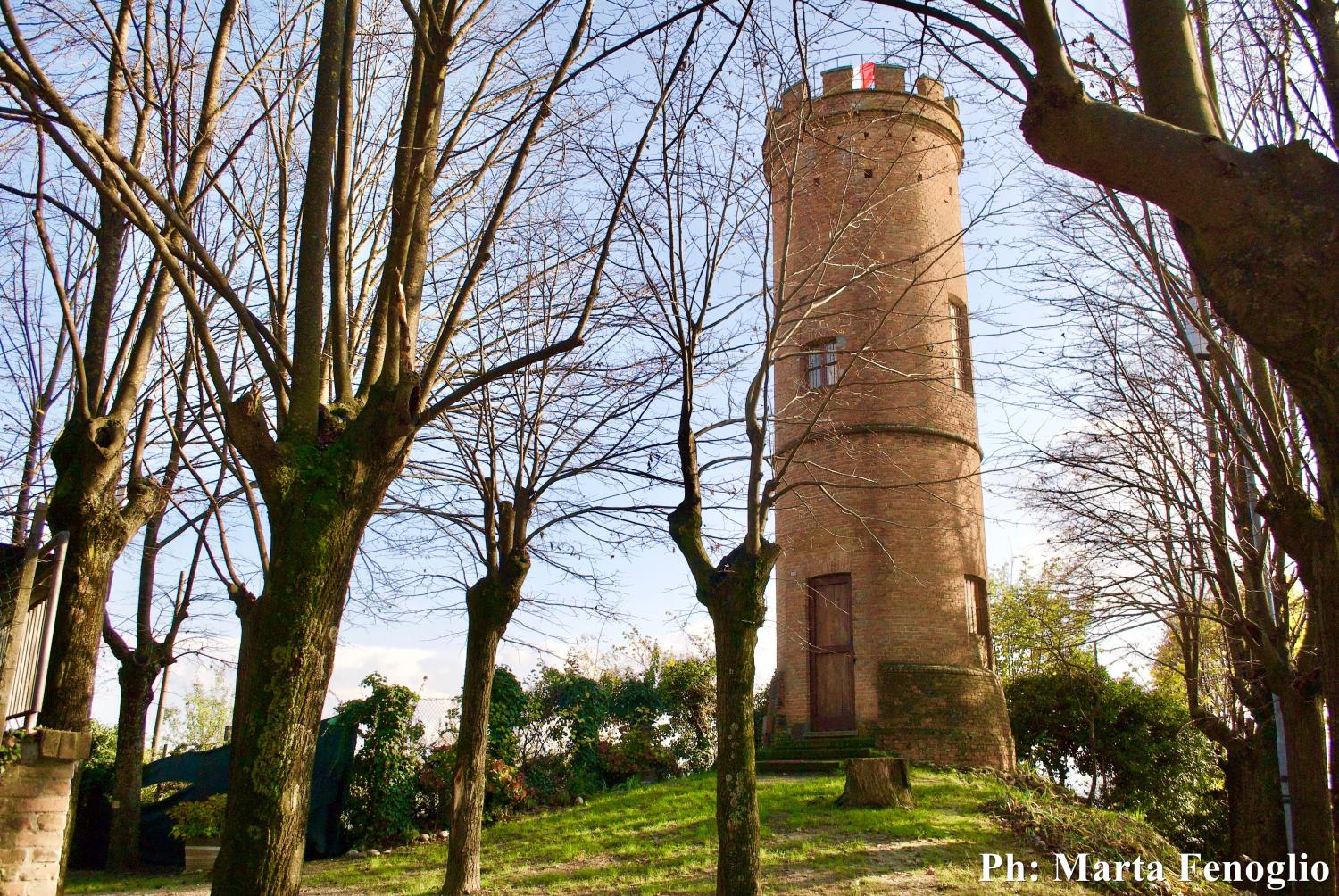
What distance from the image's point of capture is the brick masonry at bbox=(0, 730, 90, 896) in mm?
7441

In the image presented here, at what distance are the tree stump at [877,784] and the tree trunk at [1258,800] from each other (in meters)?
4.67

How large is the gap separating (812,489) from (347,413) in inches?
479

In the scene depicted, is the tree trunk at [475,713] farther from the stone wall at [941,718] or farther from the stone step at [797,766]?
the stone wall at [941,718]

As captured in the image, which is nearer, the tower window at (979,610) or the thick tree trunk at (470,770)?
the thick tree trunk at (470,770)

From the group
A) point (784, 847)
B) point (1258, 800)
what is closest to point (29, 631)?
point (784, 847)

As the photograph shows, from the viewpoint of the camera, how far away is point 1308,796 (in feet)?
31.7

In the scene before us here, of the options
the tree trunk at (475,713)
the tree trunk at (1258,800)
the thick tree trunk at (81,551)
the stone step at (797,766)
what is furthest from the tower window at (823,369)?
the thick tree trunk at (81,551)

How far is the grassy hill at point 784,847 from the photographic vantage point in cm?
913

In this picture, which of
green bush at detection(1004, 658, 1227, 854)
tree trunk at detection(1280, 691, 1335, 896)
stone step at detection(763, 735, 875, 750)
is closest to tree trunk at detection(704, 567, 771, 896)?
tree trunk at detection(1280, 691, 1335, 896)

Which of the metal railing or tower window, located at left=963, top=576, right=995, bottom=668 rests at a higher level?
tower window, located at left=963, top=576, right=995, bottom=668

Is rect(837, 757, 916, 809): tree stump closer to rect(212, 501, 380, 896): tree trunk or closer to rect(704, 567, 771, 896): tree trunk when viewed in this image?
rect(704, 567, 771, 896): tree trunk

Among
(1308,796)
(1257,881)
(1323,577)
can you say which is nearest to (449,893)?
(1323,577)

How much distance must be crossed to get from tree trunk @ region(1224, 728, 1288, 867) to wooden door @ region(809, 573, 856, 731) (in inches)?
217

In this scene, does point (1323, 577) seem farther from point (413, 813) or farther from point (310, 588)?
point (413, 813)
